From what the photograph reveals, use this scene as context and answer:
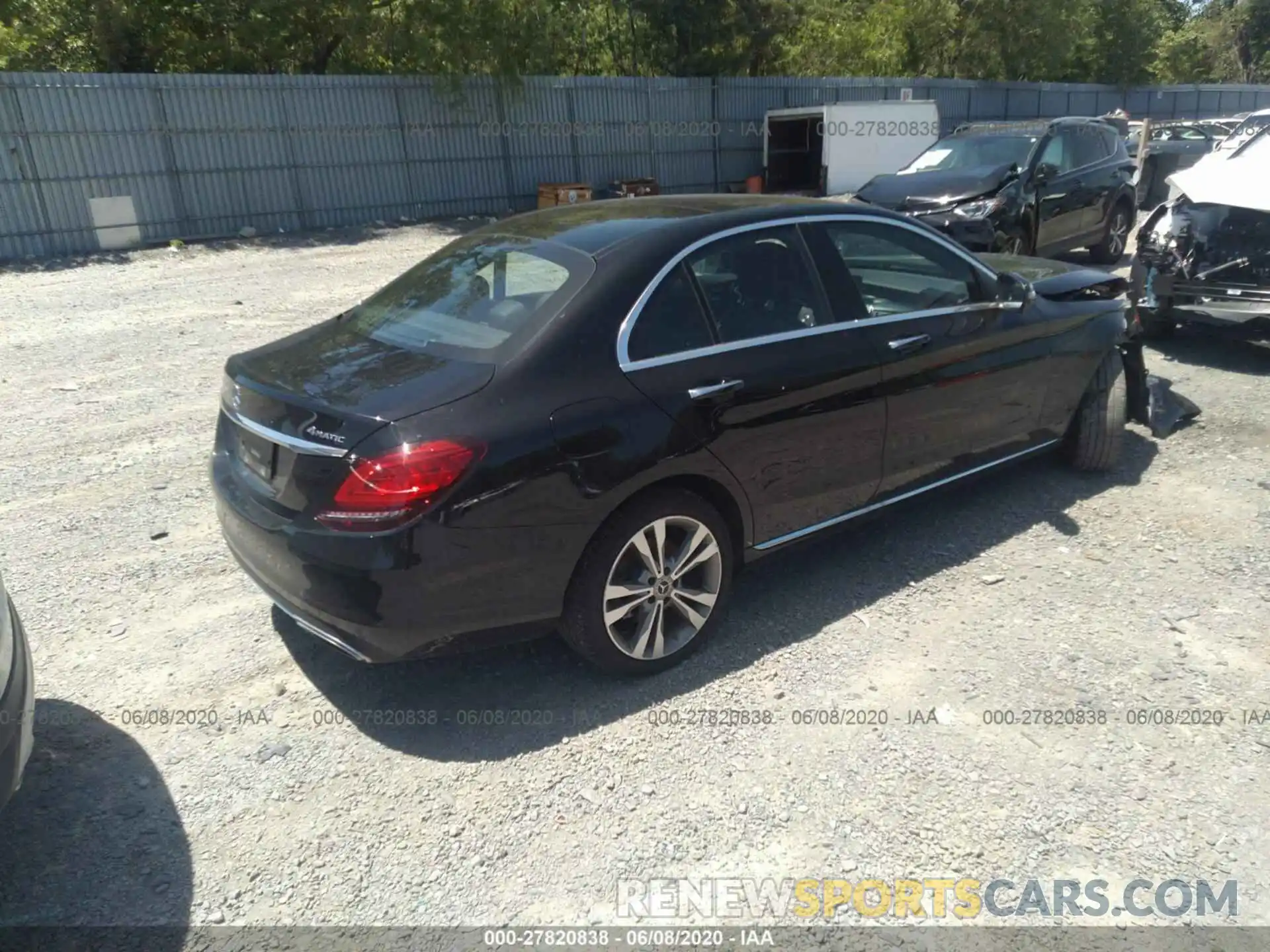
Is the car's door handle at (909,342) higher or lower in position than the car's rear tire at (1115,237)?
higher

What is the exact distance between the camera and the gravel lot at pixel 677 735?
275 cm

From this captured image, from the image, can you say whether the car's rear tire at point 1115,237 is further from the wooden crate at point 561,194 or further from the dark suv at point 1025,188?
the wooden crate at point 561,194

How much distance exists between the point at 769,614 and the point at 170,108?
15.3 meters

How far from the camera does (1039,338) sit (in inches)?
187

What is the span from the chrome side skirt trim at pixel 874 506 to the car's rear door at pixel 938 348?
Answer: 37 mm

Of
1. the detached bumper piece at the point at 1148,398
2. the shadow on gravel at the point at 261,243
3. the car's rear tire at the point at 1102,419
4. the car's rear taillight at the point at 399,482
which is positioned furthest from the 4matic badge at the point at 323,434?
the shadow on gravel at the point at 261,243

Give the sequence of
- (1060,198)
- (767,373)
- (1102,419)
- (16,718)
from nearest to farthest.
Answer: (16,718) → (767,373) → (1102,419) → (1060,198)

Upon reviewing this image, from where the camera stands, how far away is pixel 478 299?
145 inches

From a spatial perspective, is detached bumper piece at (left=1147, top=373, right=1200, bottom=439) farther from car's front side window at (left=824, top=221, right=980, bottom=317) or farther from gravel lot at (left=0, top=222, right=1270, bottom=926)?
car's front side window at (left=824, top=221, right=980, bottom=317)

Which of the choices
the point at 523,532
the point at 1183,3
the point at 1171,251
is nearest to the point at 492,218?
the point at 1171,251

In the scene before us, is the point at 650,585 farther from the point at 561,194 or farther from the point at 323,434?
the point at 561,194

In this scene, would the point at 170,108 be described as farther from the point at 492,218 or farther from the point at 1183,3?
the point at 1183,3

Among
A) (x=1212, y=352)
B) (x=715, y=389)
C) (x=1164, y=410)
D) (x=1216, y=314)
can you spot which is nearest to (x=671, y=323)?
(x=715, y=389)

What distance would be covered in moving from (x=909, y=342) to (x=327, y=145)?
1564 cm
